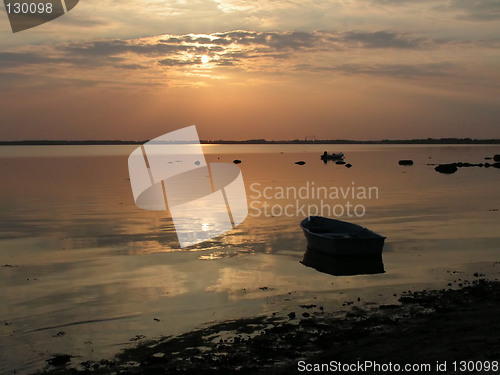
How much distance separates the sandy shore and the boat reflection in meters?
5.70

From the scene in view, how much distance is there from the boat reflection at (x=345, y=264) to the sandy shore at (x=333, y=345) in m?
5.70

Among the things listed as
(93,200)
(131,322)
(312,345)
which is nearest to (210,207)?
(93,200)

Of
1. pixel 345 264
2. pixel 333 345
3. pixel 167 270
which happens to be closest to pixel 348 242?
pixel 345 264

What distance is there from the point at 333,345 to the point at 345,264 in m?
10.7

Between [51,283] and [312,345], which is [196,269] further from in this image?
[312,345]

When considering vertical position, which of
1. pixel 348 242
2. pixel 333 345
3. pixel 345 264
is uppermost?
pixel 333 345

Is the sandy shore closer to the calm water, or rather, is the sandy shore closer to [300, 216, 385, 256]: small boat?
the calm water

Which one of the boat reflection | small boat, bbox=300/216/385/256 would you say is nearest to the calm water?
the boat reflection

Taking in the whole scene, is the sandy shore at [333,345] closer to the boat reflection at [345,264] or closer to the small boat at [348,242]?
the boat reflection at [345,264]

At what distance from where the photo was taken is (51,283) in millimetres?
20734

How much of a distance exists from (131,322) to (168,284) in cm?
449

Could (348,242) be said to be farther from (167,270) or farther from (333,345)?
(333,345)

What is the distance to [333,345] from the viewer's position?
1309 cm

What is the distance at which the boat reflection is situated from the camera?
22422mm
